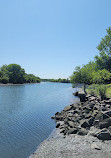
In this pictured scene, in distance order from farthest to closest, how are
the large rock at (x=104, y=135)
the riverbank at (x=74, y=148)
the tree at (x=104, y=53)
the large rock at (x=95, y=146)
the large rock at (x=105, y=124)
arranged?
the tree at (x=104, y=53) < the large rock at (x=105, y=124) < the large rock at (x=104, y=135) < the large rock at (x=95, y=146) < the riverbank at (x=74, y=148)

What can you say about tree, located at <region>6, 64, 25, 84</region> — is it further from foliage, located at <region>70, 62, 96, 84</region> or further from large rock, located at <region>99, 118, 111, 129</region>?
large rock, located at <region>99, 118, 111, 129</region>

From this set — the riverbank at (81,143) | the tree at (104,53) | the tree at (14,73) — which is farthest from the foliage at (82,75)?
the tree at (14,73)

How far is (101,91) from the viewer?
23.5 meters

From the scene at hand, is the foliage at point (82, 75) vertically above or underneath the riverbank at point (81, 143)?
above

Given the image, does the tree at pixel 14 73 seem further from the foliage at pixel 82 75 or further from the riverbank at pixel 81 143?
the riverbank at pixel 81 143

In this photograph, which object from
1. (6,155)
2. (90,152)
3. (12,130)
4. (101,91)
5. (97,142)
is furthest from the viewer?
(101,91)

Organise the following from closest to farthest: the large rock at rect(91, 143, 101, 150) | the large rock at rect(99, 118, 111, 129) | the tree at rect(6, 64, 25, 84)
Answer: the large rock at rect(91, 143, 101, 150)
the large rock at rect(99, 118, 111, 129)
the tree at rect(6, 64, 25, 84)

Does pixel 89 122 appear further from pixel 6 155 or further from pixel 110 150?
pixel 6 155

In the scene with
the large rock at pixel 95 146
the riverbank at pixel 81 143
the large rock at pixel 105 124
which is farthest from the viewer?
the large rock at pixel 105 124

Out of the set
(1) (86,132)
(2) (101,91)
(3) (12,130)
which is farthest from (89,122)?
(2) (101,91)

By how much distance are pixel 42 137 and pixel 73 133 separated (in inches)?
114

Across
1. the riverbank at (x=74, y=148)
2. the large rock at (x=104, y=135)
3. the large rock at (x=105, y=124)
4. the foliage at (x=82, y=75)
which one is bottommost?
the riverbank at (x=74, y=148)

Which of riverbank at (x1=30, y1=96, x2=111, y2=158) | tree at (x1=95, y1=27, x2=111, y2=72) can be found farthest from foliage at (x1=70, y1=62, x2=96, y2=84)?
riverbank at (x1=30, y1=96, x2=111, y2=158)

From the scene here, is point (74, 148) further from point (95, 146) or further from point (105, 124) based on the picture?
point (105, 124)
